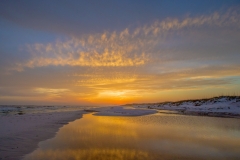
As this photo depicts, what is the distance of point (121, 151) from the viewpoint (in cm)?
1076

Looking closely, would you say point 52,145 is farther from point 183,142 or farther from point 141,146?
point 183,142

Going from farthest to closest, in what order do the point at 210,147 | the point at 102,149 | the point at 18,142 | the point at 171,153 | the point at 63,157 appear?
the point at 18,142
the point at 210,147
the point at 102,149
the point at 171,153
the point at 63,157

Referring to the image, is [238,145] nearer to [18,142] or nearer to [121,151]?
[121,151]

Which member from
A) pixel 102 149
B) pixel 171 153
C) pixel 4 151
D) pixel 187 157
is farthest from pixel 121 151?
pixel 4 151

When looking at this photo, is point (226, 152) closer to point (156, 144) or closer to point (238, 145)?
point (238, 145)

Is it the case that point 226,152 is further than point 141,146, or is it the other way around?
point 141,146

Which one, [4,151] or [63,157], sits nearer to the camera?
[63,157]

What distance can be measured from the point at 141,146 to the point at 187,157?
3260 millimetres

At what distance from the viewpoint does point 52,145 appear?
12.2 m

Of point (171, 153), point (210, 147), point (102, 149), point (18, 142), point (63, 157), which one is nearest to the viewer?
point (63, 157)

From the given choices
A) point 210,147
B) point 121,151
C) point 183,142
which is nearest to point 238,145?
point 210,147

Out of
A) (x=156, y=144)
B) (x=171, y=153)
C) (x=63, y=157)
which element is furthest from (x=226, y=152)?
(x=63, y=157)

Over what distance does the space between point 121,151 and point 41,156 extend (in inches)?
187

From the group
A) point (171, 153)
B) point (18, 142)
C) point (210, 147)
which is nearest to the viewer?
point (171, 153)
